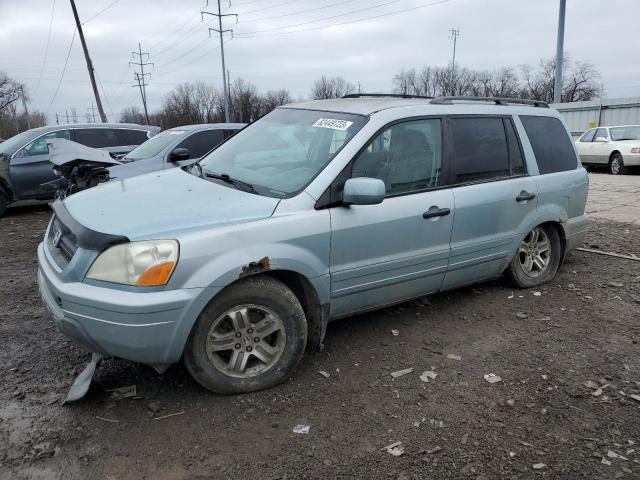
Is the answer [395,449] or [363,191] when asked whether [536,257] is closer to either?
[363,191]

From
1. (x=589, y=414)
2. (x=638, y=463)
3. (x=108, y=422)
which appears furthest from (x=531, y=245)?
(x=108, y=422)

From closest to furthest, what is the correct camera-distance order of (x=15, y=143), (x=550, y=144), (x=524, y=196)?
(x=524, y=196)
(x=550, y=144)
(x=15, y=143)

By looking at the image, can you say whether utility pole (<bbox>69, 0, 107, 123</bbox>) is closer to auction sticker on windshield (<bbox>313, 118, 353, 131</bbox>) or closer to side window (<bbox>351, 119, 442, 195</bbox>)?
auction sticker on windshield (<bbox>313, 118, 353, 131</bbox>)

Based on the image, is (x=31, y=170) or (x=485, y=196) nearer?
(x=485, y=196)

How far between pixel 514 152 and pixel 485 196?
2.24ft

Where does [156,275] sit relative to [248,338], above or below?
above

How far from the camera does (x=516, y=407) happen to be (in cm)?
310

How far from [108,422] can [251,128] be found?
2654mm

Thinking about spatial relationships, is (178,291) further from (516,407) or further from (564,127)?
(564,127)

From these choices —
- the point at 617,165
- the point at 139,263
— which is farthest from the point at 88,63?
the point at 139,263

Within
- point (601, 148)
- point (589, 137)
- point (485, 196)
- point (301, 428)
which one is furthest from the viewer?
point (589, 137)

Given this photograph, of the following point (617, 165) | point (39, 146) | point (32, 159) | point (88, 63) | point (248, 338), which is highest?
point (88, 63)

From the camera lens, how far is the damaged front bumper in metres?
2.72

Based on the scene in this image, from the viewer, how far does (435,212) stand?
387 centimetres
